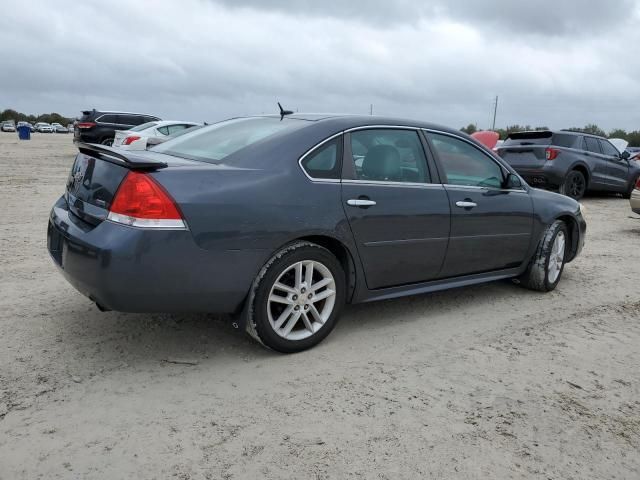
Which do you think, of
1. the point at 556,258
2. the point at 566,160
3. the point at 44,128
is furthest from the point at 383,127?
the point at 44,128

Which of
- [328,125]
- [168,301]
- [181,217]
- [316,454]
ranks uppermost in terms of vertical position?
[328,125]

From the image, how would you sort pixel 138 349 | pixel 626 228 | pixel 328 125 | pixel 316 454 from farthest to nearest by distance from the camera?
1. pixel 626 228
2. pixel 328 125
3. pixel 138 349
4. pixel 316 454

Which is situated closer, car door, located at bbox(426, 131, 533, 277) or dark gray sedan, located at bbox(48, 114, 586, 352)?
dark gray sedan, located at bbox(48, 114, 586, 352)

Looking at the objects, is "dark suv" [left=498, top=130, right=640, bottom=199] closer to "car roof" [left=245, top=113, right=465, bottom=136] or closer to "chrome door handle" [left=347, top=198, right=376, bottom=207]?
"car roof" [left=245, top=113, right=465, bottom=136]

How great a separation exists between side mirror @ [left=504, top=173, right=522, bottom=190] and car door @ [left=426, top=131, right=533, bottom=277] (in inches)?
1.1

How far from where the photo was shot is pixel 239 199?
3279 mm

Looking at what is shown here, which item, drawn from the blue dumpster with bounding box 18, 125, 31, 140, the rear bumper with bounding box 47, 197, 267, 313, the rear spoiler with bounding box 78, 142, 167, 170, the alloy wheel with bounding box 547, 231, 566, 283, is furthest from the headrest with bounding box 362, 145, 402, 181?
the blue dumpster with bounding box 18, 125, 31, 140

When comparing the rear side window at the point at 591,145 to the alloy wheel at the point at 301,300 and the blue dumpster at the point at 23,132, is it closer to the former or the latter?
the alloy wheel at the point at 301,300

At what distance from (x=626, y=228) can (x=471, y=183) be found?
636 centimetres

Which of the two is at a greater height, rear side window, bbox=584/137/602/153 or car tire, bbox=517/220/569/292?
rear side window, bbox=584/137/602/153

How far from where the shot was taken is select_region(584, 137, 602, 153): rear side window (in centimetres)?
A: 1336

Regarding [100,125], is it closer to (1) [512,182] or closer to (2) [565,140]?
(2) [565,140]

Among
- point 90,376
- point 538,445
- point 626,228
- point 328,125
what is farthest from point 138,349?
point 626,228

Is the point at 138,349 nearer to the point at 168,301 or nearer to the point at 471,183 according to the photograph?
the point at 168,301
